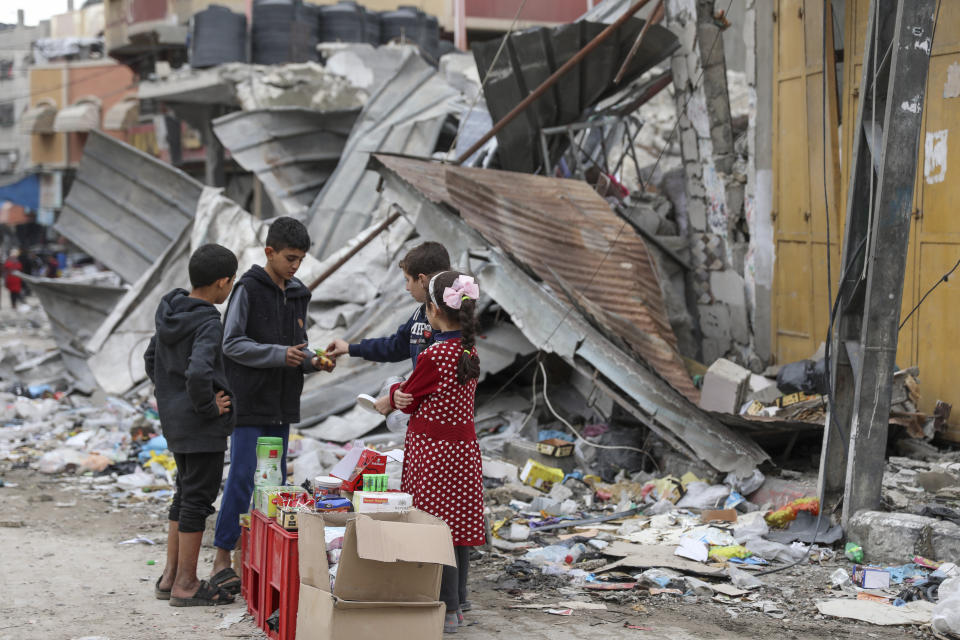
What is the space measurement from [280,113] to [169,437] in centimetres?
1181

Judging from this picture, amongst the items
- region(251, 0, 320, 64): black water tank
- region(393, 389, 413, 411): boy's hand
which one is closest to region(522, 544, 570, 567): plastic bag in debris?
region(393, 389, 413, 411): boy's hand

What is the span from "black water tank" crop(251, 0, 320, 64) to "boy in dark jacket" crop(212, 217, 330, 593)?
20.2 m

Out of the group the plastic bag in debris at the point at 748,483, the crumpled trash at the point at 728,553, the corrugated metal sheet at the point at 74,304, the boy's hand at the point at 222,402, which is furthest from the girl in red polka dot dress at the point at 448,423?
the corrugated metal sheet at the point at 74,304

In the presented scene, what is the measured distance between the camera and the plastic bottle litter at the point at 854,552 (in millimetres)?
5344

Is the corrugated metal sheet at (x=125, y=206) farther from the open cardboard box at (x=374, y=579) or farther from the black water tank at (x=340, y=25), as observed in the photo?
the black water tank at (x=340, y=25)

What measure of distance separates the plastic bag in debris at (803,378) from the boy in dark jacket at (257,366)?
3647 mm

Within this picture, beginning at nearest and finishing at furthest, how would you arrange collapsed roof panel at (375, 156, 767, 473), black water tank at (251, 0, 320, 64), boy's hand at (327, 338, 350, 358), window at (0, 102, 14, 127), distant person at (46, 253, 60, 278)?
1. boy's hand at (327, 338, 350, 358)
2. collapsed roof panel at (375, 156, 767, 473)
3. black water tank at (251, 0, 320, 64)
4. distant person at (46, 253, 60, 278)
5. window at (0, 102, 14, 127)

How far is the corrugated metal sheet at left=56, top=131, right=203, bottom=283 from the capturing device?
13484mm

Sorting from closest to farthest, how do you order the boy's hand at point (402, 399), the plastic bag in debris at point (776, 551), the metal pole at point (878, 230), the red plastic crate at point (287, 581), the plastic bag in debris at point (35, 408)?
the red plastic crate at point (287, 581) < the boy's hand at point (402, 399) < the metal pole at point (878, 230) < the plastic bag in debris at point (776, 551) < the plastic bag in debris at point (35, 408)

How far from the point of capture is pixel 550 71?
10.1 m

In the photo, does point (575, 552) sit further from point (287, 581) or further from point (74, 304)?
point (74, 304)

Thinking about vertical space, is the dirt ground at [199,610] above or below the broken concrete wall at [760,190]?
below

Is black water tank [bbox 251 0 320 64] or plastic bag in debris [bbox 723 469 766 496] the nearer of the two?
plastic bag in debris [bbox 723 469 766 496]

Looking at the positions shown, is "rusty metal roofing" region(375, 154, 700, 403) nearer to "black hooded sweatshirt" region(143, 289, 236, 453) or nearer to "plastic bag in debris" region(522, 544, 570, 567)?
"plastic bag in debris" region(522, 544, 570, 567)
